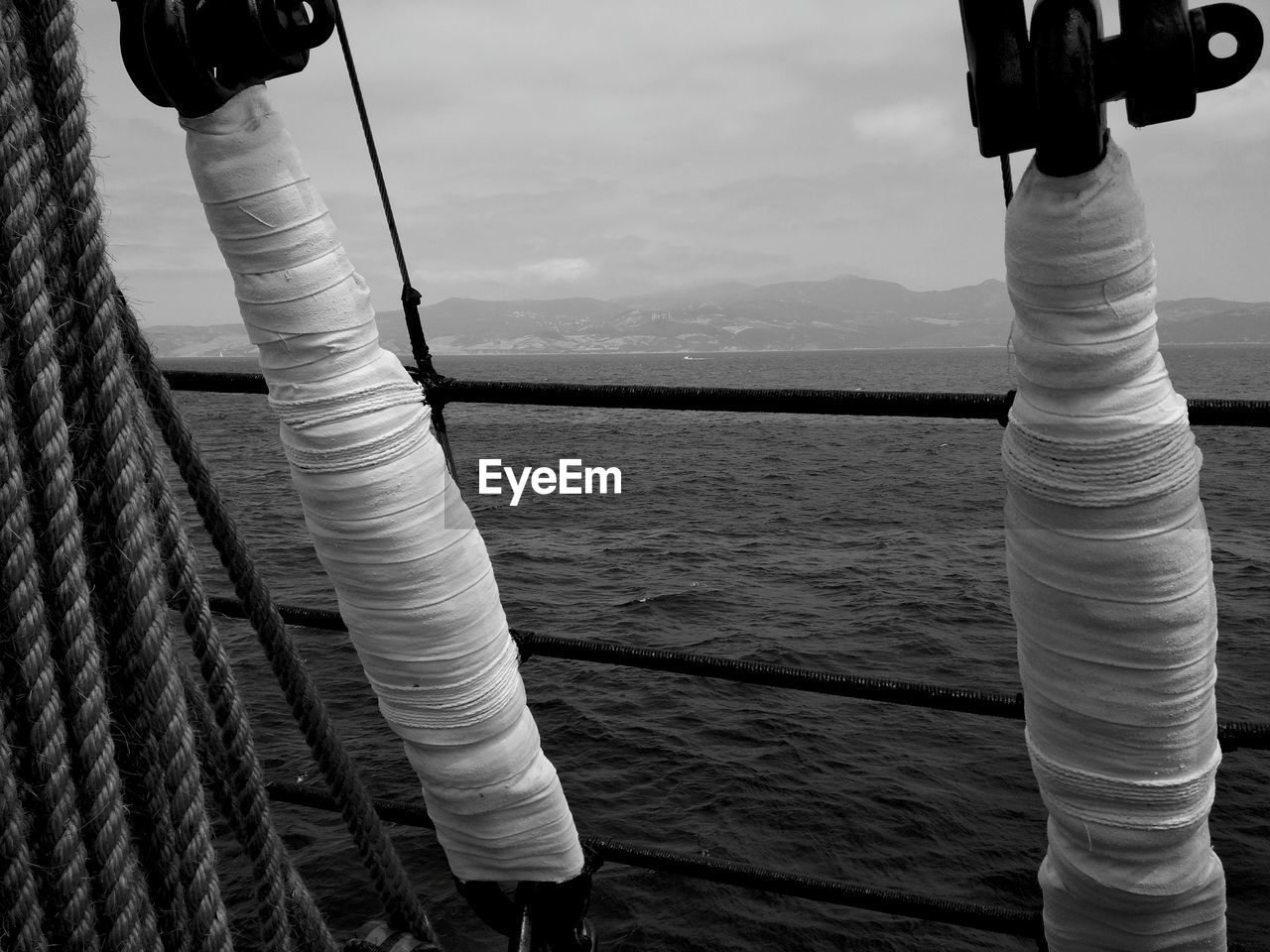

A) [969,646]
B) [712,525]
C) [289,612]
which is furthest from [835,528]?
[289,612]

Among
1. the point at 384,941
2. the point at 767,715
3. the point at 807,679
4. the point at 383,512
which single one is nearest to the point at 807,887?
the point at 807,679

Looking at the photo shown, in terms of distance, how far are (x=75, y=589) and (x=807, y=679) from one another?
57.2 inches

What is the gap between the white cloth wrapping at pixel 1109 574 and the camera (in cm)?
130

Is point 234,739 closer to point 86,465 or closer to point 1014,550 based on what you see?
point 86,465

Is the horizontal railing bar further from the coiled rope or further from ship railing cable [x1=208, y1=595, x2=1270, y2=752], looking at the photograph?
the coiled rope

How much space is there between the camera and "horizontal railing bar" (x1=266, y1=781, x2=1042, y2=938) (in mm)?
2055

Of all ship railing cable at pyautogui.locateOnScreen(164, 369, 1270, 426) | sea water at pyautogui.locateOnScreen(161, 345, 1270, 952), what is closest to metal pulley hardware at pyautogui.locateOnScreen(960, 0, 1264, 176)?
ship railing cable at pyautogui.locateOnScreen(164, 369, 1270, 426)

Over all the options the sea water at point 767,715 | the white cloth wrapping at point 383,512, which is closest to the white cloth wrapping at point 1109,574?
the white cloth wrapping at point 383,512

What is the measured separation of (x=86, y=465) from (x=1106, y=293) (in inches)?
55.3

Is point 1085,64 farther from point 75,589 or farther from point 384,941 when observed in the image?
point 384,941

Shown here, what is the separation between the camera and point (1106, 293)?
1299mm

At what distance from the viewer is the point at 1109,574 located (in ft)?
4.62

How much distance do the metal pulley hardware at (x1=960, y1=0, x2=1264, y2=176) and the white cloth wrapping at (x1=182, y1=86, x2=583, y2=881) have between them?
114cm

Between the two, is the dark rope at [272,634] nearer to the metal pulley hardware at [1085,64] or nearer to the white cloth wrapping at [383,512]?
the white cloth wrapping at [383,512]
